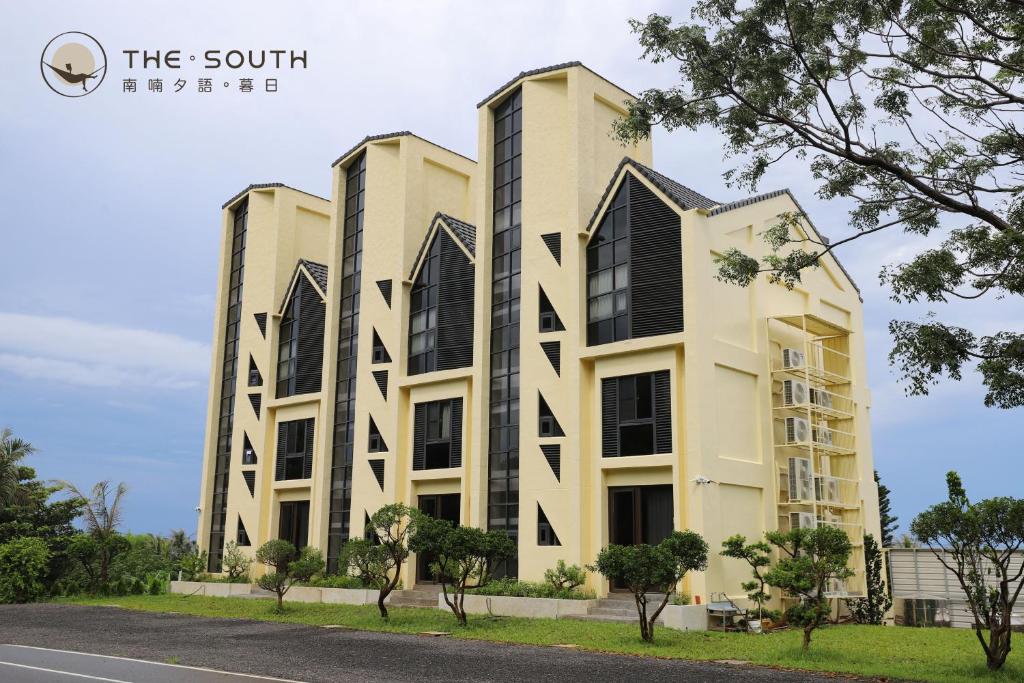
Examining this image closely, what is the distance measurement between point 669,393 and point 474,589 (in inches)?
266

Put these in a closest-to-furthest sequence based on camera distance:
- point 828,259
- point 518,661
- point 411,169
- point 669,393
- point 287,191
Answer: point 518,661 < point 669,393 < point 828,259 < point 411,169 < point 287,191

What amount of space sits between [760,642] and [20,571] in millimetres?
23329

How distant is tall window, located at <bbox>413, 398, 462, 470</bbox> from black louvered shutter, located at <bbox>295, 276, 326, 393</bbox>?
5.62m

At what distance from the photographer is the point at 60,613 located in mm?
23344

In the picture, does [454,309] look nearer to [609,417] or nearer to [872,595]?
[609,417]

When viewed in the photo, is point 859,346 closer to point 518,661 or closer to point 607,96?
point 607,96

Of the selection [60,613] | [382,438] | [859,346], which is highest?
[859,346]

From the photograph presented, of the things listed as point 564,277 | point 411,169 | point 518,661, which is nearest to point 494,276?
point 564,277

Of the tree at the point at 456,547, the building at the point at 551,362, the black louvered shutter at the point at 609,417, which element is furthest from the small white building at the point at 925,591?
the tree at the point at 456,547

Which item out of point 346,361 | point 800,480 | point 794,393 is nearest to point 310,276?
point 346,361

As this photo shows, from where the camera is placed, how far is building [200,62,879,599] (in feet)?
67.2

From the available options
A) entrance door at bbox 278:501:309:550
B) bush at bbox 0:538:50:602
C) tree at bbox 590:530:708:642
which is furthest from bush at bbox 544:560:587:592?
bush at bbox 0:538:50:602

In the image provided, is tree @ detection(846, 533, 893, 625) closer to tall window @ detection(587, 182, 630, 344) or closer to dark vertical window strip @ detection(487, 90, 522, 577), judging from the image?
dark vertical window strip @ detection(487, 90, 522, 577)

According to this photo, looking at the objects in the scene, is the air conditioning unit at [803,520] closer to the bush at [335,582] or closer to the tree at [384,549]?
the tree at [384,549]
